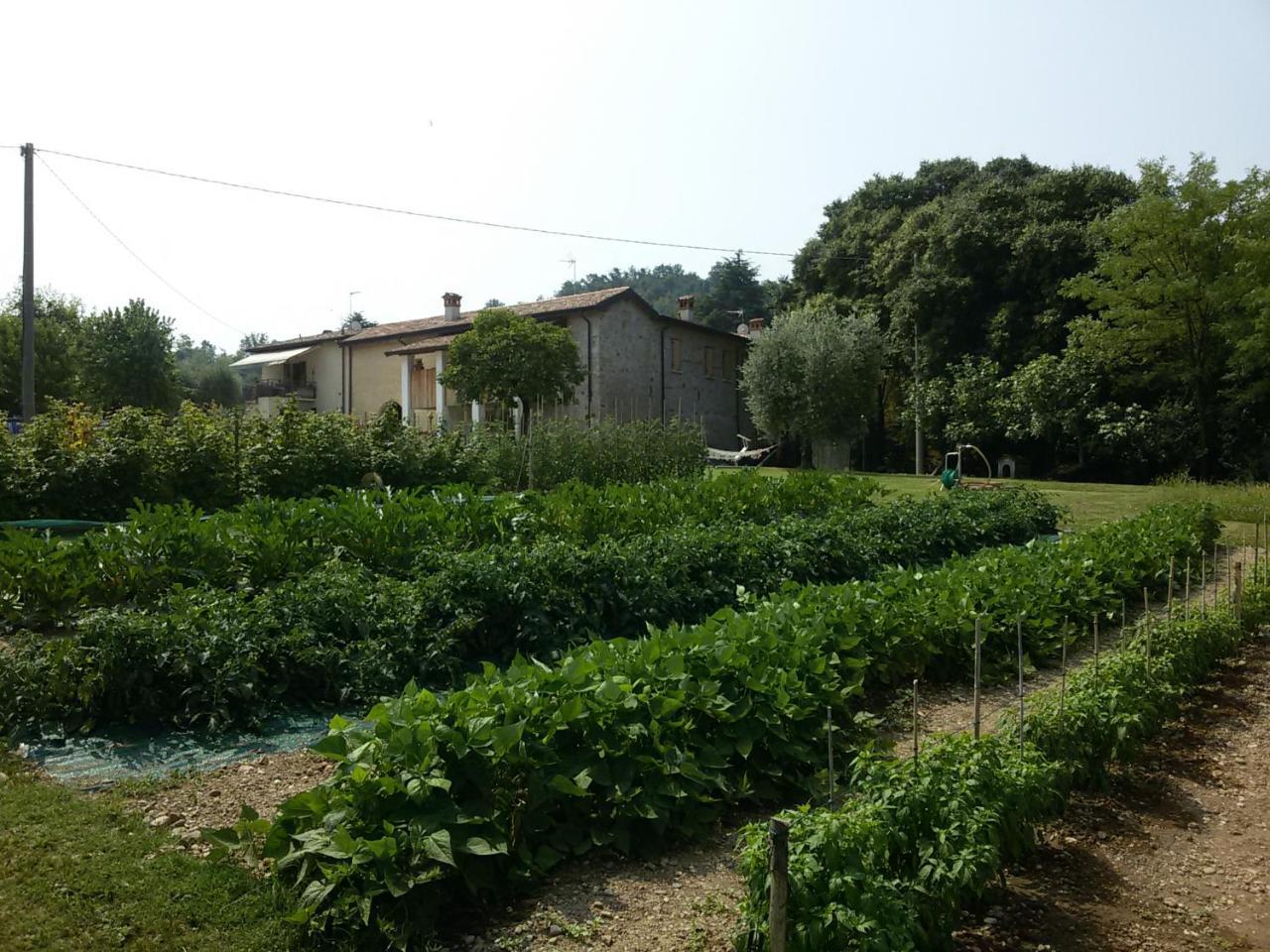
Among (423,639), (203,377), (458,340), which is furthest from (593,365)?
(203,377)

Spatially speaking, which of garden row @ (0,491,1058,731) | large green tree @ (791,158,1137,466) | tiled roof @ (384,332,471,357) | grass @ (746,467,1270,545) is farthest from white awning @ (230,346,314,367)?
garden row @ (0,491,1058,731)

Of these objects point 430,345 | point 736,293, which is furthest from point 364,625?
point 736,293

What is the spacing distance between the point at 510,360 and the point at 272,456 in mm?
14008

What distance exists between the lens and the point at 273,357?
40812mm

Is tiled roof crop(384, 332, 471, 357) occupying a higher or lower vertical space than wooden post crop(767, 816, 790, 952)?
higher

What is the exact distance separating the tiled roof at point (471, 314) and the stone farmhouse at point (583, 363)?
0.05m

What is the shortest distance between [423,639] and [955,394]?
26.8 meters

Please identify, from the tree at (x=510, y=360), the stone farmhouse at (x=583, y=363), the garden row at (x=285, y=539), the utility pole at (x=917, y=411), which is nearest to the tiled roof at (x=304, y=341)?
the stone farmhouse at (x=583, y=363)

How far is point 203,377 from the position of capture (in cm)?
5400

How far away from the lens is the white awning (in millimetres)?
40031

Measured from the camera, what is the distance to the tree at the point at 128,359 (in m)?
36.2

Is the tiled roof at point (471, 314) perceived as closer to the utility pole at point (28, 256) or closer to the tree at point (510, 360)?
the tree at point (510, 360)

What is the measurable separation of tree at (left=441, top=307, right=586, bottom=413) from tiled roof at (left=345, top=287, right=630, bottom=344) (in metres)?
2.71

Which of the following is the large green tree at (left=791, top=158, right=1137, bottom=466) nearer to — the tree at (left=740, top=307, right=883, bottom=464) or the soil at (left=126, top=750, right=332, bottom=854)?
the tree at (left=740, top=307, right=883, bottom=464)
